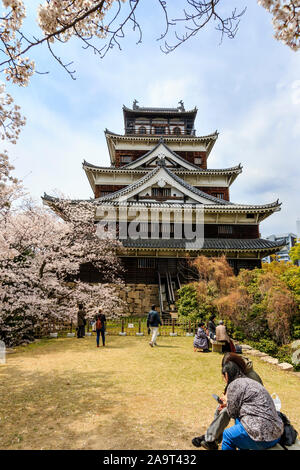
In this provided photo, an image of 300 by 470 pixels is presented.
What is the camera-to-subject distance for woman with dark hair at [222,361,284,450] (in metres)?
2.67

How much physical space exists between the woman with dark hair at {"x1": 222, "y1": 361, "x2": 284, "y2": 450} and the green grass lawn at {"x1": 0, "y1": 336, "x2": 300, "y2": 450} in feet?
3.93

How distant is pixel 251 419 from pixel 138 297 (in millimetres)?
16278

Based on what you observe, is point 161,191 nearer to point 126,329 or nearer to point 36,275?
point 126,329

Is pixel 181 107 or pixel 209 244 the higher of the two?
pixel 181 107

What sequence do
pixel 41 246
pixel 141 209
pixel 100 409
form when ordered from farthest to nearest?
pixel 141 209
pixel 41 246
pixel 100 409

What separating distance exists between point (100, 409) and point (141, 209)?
1629cm

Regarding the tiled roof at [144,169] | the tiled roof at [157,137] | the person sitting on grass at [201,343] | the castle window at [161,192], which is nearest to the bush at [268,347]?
the person sitting on grass at [201,343]

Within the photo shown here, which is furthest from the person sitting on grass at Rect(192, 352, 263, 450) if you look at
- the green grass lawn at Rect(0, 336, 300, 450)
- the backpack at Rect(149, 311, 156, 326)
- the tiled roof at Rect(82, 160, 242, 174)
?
the tiled roof at Rect(82, 160, 242, 174)

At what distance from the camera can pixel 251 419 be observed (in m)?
2.71

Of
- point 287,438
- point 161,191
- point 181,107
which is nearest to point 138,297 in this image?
point 161,191

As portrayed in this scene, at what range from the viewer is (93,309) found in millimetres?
13672

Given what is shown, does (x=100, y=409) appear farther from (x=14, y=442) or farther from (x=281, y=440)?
(x=281, y=440)

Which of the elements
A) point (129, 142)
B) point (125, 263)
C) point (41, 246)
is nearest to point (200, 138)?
Answer: point (129, 142)
